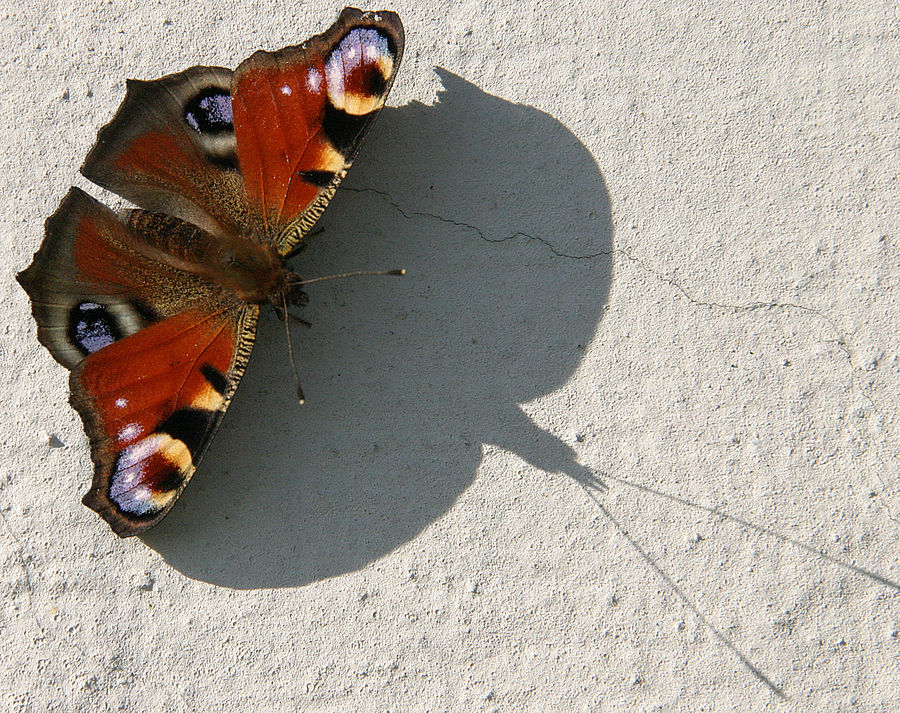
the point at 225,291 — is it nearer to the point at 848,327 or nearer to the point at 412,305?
the point at 412,305

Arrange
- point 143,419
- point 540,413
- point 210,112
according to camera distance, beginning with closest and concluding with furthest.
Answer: point 143,419
point 210,112
point 540,413

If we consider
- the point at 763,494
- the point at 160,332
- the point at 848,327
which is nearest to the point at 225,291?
the point at 160,332

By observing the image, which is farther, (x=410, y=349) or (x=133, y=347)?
(x=410, y=349)

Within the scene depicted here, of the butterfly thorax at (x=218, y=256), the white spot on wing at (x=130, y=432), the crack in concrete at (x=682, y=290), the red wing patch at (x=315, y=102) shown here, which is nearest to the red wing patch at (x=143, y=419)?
the white spot on wing at (x=130, y=432)

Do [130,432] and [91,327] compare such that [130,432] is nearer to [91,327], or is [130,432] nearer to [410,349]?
[91,327]

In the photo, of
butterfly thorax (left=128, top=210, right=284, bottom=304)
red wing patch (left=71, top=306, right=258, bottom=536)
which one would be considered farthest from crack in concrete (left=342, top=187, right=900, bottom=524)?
red wing patch (left=71, top=306, right=258, bottom=536)

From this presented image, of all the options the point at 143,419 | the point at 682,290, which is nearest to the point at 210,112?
the point at 143,419

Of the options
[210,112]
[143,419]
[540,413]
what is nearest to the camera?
[143,419]
